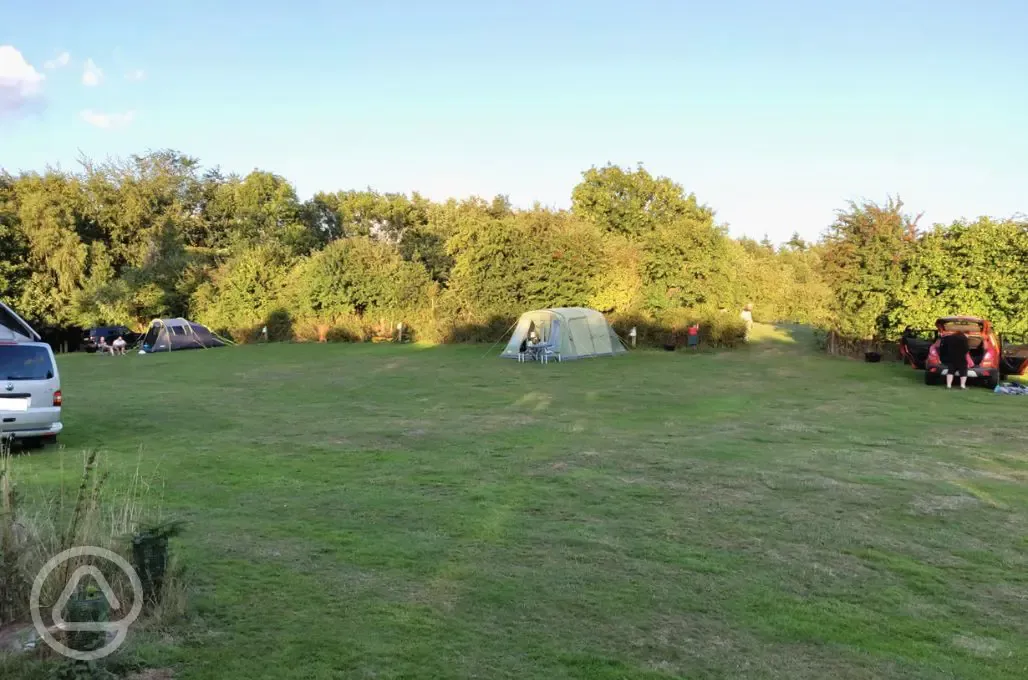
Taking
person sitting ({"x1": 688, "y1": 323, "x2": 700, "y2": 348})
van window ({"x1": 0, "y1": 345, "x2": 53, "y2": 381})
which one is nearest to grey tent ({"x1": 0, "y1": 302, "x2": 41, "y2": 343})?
van window ({"x1": 0, "y1": 345, "x2": 53, "y2": 381})

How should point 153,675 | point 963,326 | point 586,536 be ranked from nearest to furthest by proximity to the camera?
point 153,675 < point 586,536 < point 963,326

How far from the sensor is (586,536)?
5820 millimetres

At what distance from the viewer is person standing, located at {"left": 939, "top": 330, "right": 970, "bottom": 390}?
1594 cm

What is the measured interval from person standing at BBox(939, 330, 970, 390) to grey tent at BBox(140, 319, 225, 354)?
89.9ft

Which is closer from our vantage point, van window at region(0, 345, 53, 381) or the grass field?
the grass field

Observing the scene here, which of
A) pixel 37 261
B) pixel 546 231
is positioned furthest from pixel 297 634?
pixel 37 261

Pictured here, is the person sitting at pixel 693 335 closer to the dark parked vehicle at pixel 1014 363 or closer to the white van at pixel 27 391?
the dark parked vehicle at pixel 1014 363

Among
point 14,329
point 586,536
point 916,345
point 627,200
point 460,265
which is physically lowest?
point 586,536

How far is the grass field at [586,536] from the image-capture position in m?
3.83

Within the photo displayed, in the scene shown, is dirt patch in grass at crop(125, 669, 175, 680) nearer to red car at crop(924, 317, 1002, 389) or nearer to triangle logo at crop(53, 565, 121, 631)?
triangle logo at crop(53, 565, 121, 631)

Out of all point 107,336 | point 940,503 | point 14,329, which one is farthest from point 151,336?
point 940,503

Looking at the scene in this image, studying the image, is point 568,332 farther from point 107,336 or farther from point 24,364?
point 107,336
